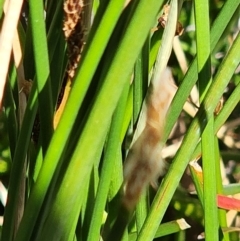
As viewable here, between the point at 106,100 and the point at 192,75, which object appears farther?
the point at 192,75

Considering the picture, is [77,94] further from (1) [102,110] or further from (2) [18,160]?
(2) [18,160]

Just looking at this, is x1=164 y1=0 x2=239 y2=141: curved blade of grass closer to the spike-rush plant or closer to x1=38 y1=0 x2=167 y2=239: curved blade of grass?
the spike-rush plant

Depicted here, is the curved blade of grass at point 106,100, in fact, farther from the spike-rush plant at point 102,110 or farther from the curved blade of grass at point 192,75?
the curved blade of grass at point 192,75

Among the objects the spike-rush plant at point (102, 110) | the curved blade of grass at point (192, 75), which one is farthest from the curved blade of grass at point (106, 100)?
the curved blade of grass at point (192, 75)

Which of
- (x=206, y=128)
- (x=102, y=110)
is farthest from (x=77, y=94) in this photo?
(x=206, y=128)

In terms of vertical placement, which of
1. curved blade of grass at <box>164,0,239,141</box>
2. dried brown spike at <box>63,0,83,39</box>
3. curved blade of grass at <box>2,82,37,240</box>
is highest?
dried brown spike at <box>63,0,83,39</box>

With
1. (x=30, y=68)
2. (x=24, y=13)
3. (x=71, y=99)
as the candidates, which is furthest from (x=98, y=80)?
(x=24, y=13)

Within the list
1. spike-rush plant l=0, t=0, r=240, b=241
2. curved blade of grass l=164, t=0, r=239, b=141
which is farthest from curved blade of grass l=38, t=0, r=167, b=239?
curved blade of grass l=164, t=0, r=239, b=141

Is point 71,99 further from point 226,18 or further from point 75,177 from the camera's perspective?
point 226,18
